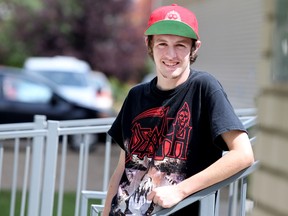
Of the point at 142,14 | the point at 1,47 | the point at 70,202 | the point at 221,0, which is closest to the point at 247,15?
the point at 221,0

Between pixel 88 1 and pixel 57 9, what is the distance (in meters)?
1.57

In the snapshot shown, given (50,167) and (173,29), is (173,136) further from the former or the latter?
(50,167)

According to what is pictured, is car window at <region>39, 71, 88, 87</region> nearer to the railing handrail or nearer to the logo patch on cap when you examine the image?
the logo patch on cap

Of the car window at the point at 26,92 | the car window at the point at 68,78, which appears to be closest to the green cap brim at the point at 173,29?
the car window at the point at 26,92

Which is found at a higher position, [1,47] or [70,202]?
[1,47]

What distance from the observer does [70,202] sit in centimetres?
909

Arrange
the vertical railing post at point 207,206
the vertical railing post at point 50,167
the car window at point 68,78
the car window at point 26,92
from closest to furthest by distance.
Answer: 1. the vertical railing post at point 207,206
2. the vertical railing post at point 50,167
3. the car window at point 26,92
4. the car window at point 68,78

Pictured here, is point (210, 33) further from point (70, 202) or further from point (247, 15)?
point (70, 202)

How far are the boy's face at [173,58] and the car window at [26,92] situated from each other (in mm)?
12240

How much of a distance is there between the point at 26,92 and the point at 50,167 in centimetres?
1072

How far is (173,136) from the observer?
2941 mm

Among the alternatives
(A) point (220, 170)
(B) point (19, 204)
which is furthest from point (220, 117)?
(B) point (19, 204)

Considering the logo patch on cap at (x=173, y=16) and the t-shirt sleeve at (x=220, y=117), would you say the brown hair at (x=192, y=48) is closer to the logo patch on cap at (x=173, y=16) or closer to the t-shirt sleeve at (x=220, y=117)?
the logo patch on cap at (x=173, y=16)

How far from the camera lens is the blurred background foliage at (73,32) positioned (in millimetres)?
37750
